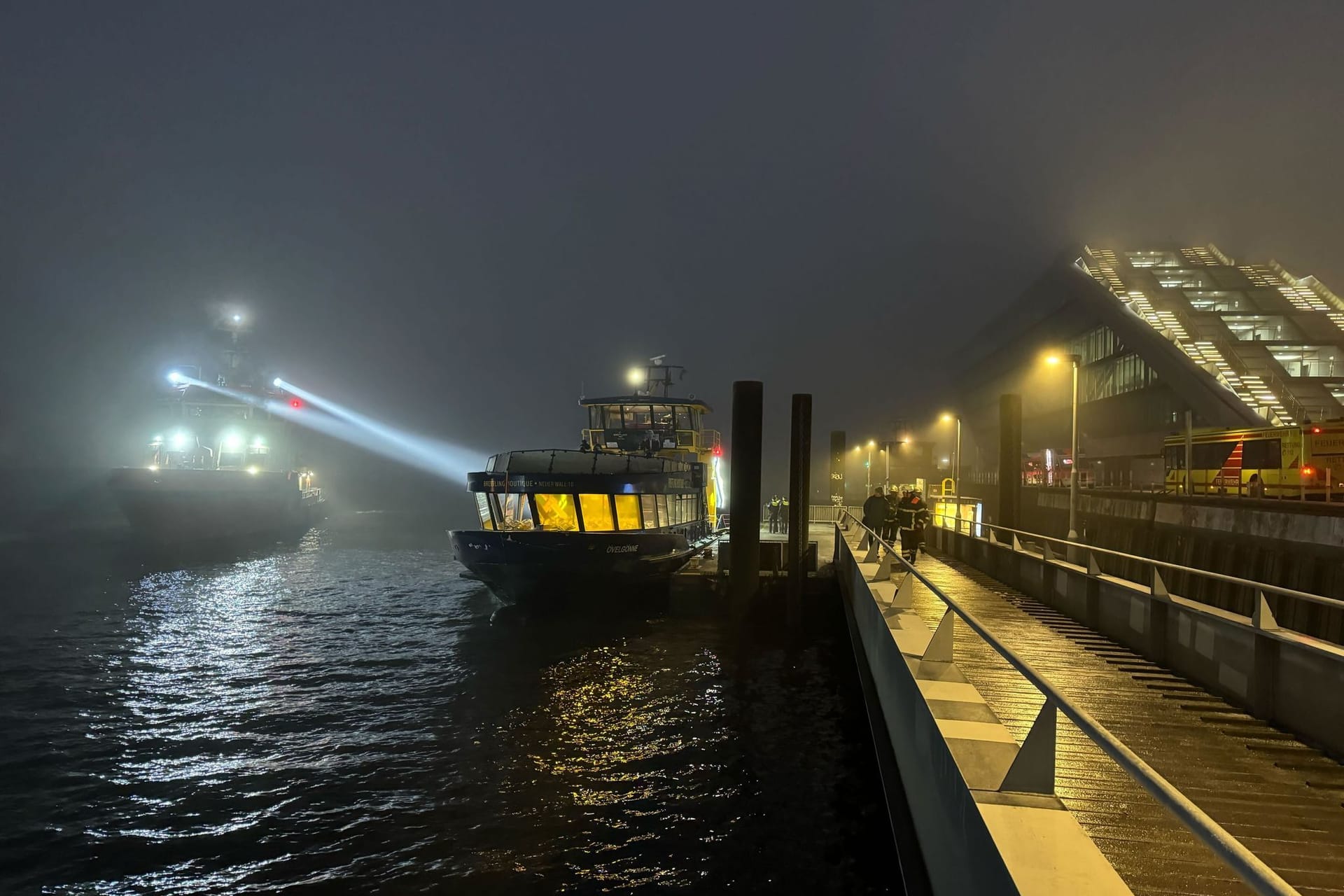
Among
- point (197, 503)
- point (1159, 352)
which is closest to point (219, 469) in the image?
point (197, 503)

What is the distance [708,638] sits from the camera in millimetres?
21094

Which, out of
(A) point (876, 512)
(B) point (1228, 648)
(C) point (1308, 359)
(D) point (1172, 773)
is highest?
(C) point (1308, 359)

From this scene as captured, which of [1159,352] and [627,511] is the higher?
[1159,352]

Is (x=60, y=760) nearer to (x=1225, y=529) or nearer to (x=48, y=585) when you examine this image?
(x=48, y=585)

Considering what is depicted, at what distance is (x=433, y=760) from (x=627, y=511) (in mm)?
12130

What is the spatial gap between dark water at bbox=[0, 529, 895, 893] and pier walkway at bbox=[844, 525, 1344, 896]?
9.67 feet

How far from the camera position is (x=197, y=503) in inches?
1954

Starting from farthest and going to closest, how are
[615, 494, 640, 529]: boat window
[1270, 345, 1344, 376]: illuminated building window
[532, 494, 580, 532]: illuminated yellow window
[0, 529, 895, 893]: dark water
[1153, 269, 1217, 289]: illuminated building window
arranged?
[1153, 269, 1217, 289]: illuminated building window → [1270, 345, 1344, 376]: illuminated building window → [532, 494, 580, 532]: illuminated yellow window → [615, 494, 640, 529]: boat window → [0, 529, 895, 893]: dark water

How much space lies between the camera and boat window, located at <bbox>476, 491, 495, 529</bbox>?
24.7 meters

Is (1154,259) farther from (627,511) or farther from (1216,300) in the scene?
(627,511)

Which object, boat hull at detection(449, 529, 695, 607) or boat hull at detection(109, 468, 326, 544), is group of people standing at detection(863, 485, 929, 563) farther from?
boat hull at detection(109, 468, 326, 544)

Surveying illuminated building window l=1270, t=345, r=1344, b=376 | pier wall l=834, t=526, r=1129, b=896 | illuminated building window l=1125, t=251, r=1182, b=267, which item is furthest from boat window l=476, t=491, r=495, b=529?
illuminated building window l=1125, t=251, r=1182, b=267

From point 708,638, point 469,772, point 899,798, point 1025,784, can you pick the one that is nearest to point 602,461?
point 708,638

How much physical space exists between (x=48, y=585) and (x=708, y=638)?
2876 cm
